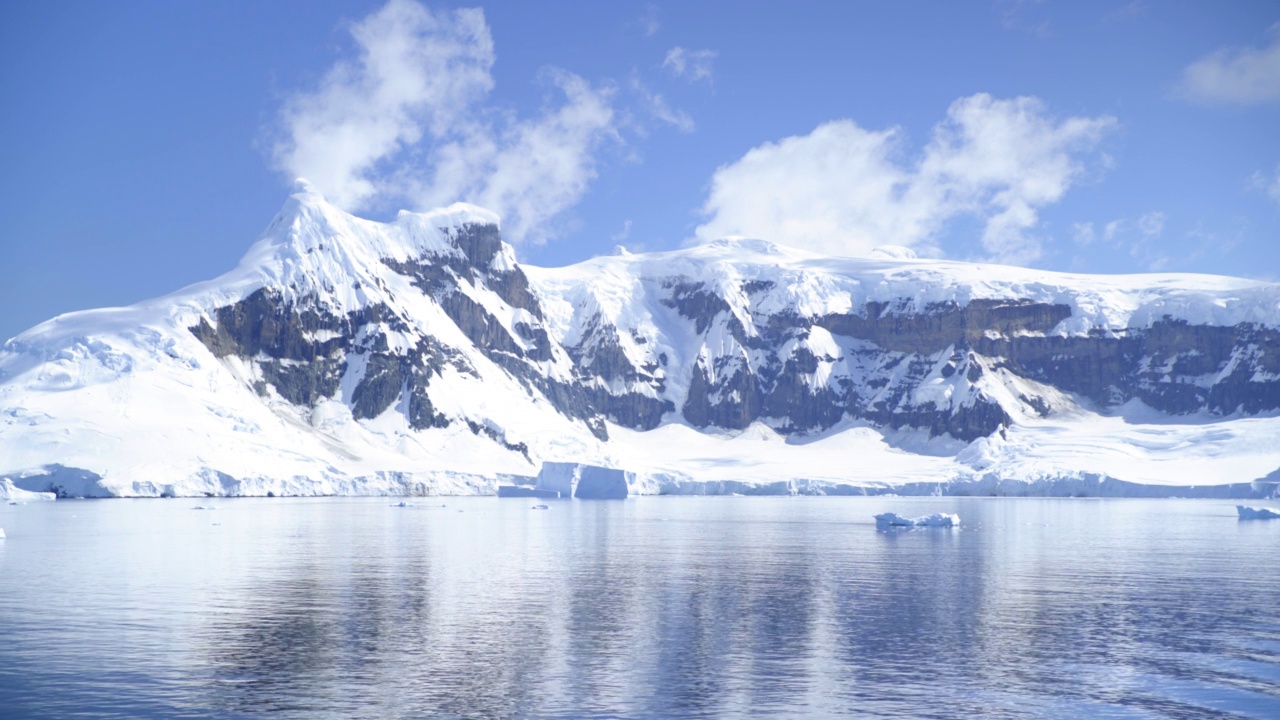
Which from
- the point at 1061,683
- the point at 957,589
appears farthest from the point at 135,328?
the point at 1061,683

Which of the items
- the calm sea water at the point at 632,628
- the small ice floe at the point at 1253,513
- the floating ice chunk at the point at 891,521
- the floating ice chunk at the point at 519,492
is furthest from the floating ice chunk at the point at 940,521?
the floating ice chunk at the point at 519,492

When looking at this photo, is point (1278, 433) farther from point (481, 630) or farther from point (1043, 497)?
point (481, 630)

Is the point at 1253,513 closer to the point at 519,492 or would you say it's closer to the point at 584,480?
the point at 584,480

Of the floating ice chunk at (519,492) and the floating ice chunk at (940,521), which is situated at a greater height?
the floating ice chunk at (940,521)

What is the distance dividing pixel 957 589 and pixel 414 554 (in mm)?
31585

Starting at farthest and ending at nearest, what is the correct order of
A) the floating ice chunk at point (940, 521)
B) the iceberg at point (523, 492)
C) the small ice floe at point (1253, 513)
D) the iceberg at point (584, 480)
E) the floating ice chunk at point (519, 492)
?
the floating ice chunk at point (519, 492)
the iceberg at point (523, 492)
the iceberg at point (584, 480)
the small ice floe at point (1253, 513)
the floating ice chunk at point (940, 521)

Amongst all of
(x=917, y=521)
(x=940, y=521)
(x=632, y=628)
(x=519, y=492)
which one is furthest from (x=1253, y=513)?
(x=519, y=492)

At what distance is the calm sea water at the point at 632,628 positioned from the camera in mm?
30281

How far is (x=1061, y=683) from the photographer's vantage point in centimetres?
3256

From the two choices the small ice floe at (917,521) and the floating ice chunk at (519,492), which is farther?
the floating ice chunk at (519,492)

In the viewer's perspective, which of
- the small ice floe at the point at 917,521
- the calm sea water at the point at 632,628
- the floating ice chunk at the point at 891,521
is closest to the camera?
the calm sea water at the point at 632,628

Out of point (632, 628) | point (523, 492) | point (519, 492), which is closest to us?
point (632, 628)

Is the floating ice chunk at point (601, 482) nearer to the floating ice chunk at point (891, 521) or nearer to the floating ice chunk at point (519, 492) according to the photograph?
the floating ice chunk at point (519, 492)

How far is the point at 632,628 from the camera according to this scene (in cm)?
4059
